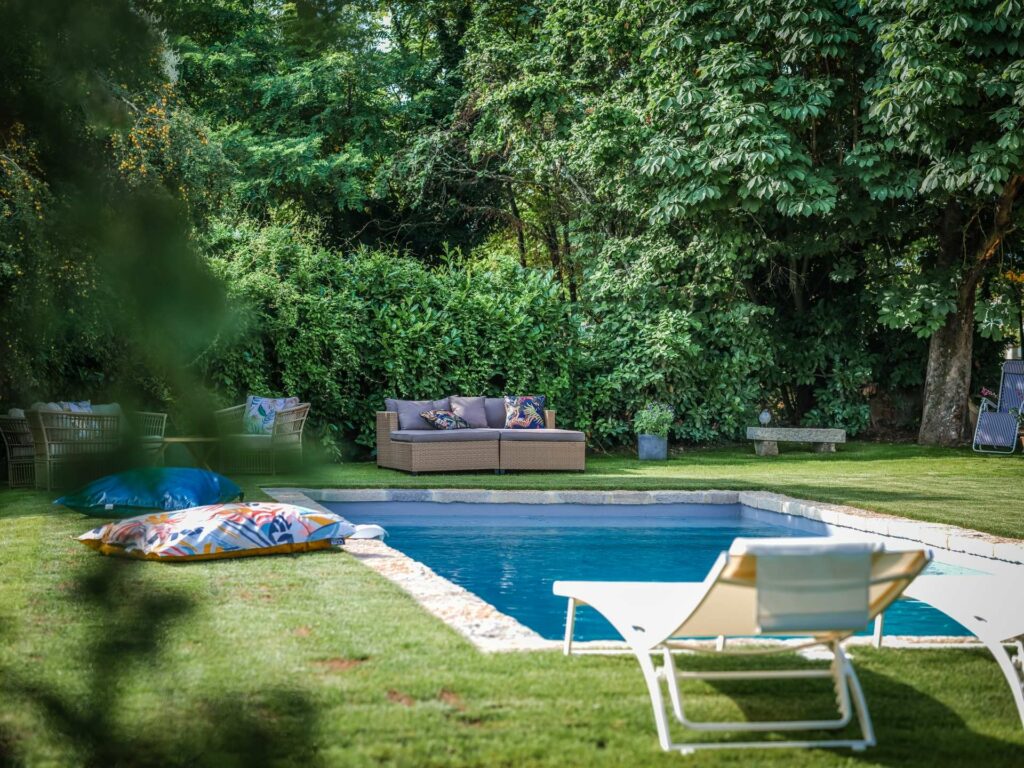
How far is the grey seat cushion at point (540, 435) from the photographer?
423 inches

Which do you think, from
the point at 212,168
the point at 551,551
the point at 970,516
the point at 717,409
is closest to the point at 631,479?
the point at 551,551

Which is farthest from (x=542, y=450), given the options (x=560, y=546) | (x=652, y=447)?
(x=560, y=546)

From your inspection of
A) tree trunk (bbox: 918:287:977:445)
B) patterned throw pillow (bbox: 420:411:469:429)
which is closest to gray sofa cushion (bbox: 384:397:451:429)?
patterned throw pillow (bbox: 420:411:469:429)

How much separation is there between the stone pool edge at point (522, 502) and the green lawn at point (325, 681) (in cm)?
12

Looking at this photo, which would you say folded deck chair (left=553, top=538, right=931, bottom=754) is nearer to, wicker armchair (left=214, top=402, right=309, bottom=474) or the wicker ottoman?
wicker armchair (left=214, top=402, right=309, bottom=474)

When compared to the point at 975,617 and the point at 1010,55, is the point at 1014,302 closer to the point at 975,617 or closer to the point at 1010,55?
the point at 1010,55

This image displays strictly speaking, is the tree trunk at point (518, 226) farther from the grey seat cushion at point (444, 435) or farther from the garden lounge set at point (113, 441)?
the garden lounge set at point (113, 441)

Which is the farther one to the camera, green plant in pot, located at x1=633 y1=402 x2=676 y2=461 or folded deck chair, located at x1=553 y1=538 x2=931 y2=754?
green plant in pot, located at x1=633 y1=402 x2=676 y2=461

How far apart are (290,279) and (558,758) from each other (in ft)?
30.0

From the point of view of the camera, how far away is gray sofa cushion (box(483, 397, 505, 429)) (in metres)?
11.3

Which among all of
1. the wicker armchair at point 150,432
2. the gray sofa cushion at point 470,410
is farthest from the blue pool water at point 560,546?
the wicker armchair at point 150,432

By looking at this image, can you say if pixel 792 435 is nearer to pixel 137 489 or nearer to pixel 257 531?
pixel 257 531

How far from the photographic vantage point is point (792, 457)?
12.3 m

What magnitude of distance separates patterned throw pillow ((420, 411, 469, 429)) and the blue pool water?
2.70 meters
